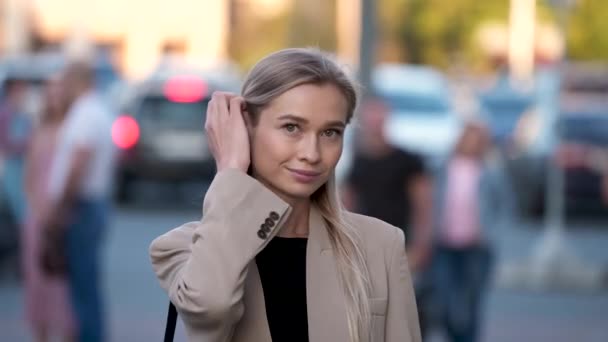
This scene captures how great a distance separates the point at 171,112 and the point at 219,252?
1829 centimetres

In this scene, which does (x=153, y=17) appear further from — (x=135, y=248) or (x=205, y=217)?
(x=205, y=217)

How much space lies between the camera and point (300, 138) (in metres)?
3.12

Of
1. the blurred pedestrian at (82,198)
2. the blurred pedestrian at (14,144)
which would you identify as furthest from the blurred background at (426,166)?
the blurred pedestrian at (82,198)

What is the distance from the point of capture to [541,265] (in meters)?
14.6

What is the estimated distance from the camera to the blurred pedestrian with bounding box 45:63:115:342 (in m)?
8.53

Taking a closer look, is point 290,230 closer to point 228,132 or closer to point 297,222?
point 297,222

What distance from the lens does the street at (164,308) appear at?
11000 mm

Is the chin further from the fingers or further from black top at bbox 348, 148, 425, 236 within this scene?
black top at bbox 348, 148, 425, 236

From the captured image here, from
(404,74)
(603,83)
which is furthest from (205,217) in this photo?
(603,83)

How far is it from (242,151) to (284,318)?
35cm

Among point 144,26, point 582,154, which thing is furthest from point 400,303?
point 144,26

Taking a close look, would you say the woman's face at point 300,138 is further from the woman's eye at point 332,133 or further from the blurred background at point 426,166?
the blurred background at point 426,166

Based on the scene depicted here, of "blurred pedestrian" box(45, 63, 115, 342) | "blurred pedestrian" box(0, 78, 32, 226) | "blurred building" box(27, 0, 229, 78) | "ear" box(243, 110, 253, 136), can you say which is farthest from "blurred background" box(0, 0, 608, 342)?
"blurred building" box(27, 0, 229, 78)

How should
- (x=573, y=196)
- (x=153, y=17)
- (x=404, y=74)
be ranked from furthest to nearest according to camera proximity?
(x=153, y=17) → (x=404, y=74) → (x=573, y=196)
